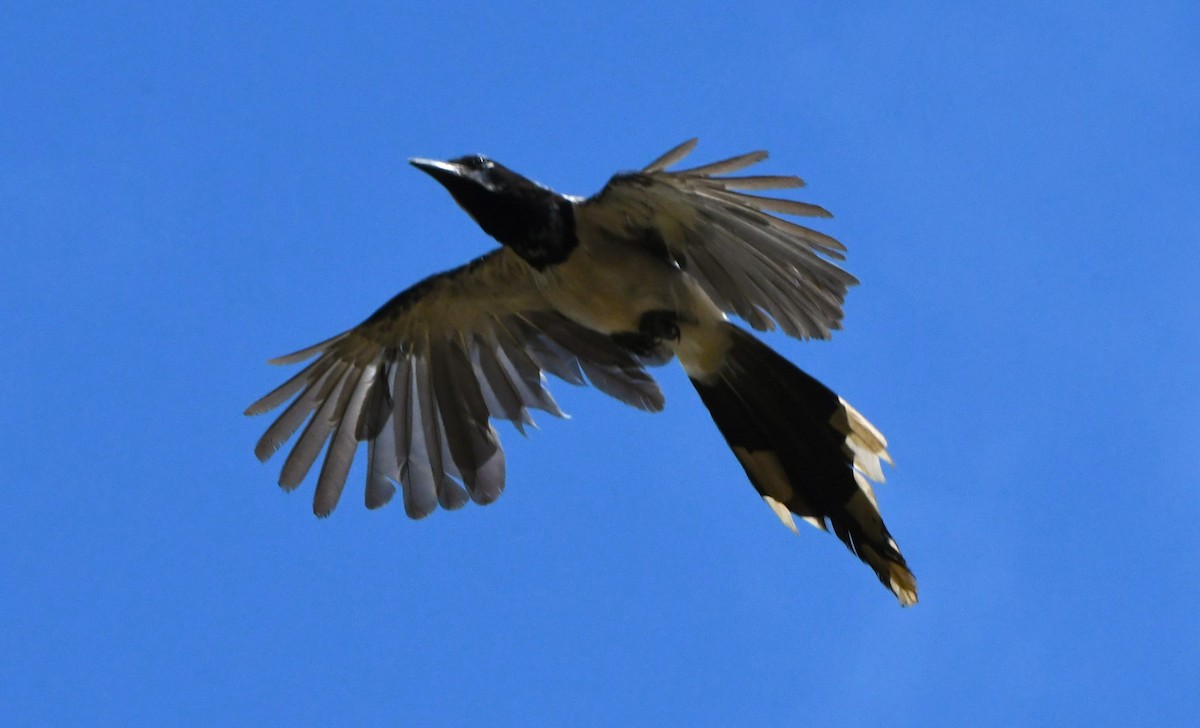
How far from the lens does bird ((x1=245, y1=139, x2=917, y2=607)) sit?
785 cm

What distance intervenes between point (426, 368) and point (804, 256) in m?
2.30

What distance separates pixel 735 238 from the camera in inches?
313

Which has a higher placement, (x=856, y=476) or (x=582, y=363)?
(x=582, y=363)

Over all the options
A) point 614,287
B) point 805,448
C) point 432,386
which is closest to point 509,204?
point 614,287

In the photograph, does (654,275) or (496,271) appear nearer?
(654,275)

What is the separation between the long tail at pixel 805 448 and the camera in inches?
309

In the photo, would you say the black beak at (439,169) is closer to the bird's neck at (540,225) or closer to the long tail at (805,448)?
the bird's neck at (540,225)

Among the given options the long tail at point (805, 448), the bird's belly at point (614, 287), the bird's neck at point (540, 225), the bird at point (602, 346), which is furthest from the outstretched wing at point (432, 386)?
the long tail at point (805, 448)

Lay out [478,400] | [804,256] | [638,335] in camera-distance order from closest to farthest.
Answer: [804,256] < [638,335] < [478,400]

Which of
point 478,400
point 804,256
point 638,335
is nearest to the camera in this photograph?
point 804,256

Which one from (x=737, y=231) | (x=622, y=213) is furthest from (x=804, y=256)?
(x=622, y=213)

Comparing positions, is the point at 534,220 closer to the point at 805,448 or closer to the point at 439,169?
the point at 439,169

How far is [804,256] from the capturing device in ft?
25.7

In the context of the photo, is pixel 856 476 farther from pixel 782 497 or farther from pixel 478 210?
pixel 478 210
